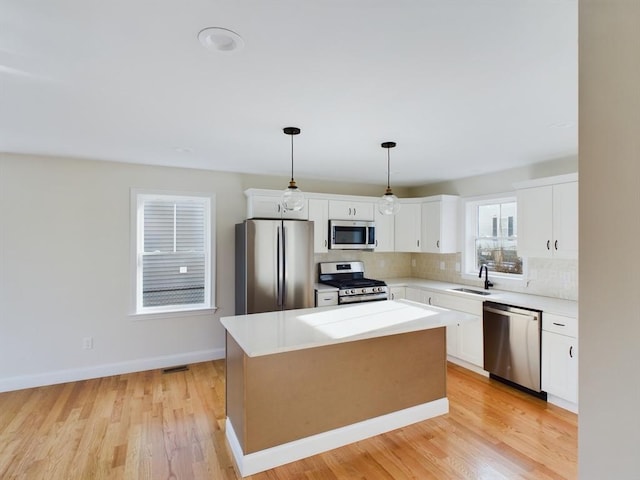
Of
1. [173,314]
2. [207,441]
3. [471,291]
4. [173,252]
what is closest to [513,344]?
[471,291]

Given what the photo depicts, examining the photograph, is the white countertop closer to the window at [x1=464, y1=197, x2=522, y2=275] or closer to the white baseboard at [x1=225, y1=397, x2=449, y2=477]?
the window at [x1=464, y1=197, x2=522, y2=275]

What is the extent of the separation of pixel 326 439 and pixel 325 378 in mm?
442

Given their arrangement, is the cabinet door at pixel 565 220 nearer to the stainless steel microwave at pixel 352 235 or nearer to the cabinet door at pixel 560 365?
the cabinet door at pixel 560 365

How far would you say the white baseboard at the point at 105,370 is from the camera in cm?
353

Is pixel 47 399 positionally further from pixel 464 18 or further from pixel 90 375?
pixel 464 18

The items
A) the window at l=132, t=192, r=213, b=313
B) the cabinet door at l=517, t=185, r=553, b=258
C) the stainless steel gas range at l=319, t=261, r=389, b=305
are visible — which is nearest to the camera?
the cabinet door at l=517, t=185, r=553, b=258

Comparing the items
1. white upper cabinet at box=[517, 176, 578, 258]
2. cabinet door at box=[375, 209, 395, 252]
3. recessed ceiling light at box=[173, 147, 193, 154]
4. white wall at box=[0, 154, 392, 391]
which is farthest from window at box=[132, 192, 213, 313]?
white upper cabinet at box=[517, 176, 578, 258]

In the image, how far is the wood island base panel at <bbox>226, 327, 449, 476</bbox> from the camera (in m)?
2.29

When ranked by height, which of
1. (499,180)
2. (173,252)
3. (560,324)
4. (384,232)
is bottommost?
(560,324)

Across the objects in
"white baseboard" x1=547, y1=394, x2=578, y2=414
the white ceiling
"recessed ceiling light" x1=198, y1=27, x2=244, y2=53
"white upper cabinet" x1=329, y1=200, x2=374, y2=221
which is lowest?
"white baseboard" x1=547, y1=394, x2=578, y2=414

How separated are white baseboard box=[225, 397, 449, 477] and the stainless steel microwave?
234 centimetres

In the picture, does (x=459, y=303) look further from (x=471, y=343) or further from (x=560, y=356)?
(x=560, y=356)

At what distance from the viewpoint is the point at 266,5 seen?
1298 mm

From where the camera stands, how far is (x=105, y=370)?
3859 mm
